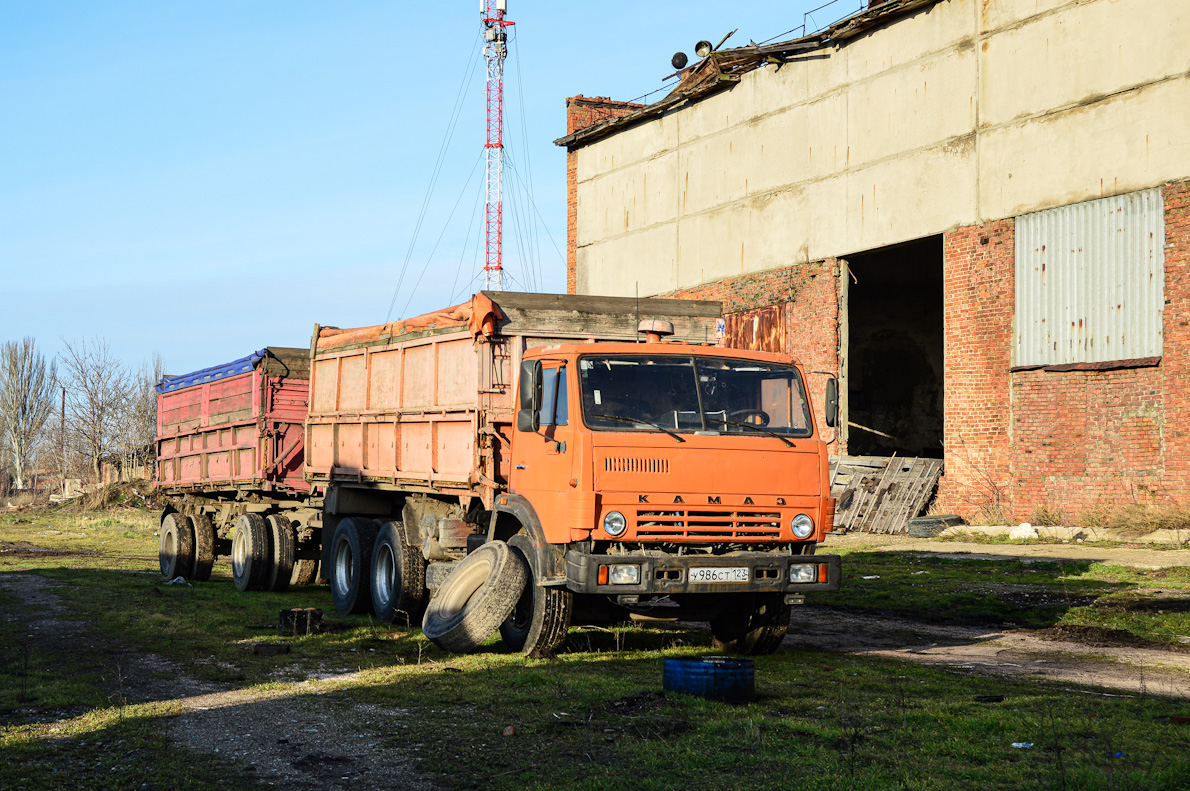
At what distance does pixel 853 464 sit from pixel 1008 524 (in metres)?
4.47

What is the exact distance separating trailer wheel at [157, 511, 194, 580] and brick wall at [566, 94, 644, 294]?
1664 cm

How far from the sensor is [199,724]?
6.88 metres

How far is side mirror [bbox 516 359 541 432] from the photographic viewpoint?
8945 millimetres

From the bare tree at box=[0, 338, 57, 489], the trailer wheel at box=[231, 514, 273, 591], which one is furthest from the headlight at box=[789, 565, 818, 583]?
the bare tree at box=[0, 338, 57, 489]

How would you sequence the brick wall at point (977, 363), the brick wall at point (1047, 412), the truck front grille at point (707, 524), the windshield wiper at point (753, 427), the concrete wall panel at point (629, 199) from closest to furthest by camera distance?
the truck front grille at point (707, 524), the windshield wiper at point (753, 427), the brick wall at point (1047, 412), the brick wall at point (977, 363), the concrete wall panel at point (629, 199)

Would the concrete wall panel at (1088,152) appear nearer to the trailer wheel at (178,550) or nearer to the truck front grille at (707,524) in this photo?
the truck front grille at (707,524)

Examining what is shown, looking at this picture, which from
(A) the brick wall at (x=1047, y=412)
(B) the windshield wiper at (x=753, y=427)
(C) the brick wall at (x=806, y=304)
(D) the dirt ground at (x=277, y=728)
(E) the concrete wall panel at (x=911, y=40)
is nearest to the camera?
(D) the dirt ground at (x=277, y=728)

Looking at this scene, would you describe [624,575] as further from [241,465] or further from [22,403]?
[22,403]

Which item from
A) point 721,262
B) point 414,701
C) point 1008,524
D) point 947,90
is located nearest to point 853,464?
point 1008,524

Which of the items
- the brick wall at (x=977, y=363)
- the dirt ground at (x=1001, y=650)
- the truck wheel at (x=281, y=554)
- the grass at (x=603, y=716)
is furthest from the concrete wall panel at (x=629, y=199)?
the grass at (x=603, y=716)

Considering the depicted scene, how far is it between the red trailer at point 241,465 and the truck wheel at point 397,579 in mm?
3329

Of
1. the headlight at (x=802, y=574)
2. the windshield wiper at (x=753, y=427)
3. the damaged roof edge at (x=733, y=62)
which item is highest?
the damaged roof edge at (x=733, y=62)

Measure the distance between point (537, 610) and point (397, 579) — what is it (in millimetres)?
3367

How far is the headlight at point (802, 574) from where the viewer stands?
864 cm
